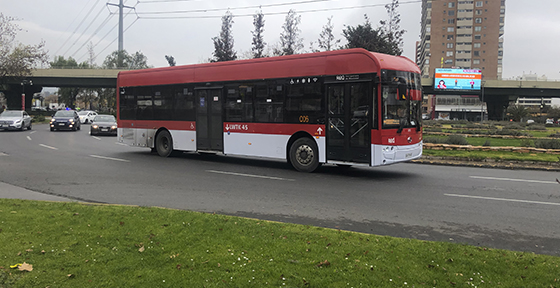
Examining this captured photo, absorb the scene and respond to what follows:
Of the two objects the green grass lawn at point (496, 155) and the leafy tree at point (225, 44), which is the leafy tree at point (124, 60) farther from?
the green grass lawn at point (496, 155)

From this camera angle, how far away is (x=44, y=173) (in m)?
11.6

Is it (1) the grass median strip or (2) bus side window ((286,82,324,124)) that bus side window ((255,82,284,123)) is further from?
(1) the grass median strip

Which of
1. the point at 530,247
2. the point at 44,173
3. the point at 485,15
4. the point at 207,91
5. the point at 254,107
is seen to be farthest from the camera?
the point at 485,15

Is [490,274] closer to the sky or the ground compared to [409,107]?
closer to the ground

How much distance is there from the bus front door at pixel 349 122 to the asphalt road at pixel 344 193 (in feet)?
2.39

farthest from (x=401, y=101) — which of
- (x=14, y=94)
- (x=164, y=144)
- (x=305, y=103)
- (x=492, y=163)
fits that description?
(x=14, y=94)

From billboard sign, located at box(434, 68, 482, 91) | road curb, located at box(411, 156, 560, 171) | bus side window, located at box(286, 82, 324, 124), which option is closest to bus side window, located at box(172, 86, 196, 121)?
bus side window, located at box(286, 82, 324, 124)

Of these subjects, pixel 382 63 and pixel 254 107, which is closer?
pixel 382 63

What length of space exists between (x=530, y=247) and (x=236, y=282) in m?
4.08

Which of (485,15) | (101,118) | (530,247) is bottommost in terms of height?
(530,247)

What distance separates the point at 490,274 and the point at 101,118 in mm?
29845

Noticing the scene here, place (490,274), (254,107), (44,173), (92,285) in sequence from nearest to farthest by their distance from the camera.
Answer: (92,285)
(490,274)
(44,173)
(254,107)

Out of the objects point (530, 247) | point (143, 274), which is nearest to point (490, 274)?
point (530, 247)

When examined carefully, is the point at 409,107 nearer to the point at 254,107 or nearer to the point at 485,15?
the point at 254,107
